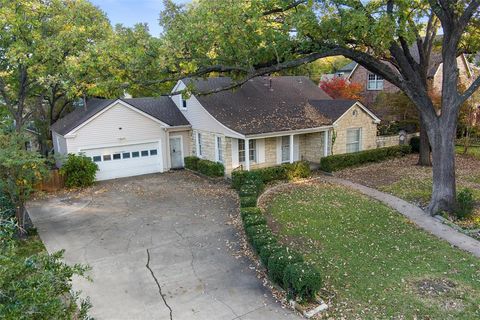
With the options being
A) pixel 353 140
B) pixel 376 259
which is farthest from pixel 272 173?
pixel 376 259

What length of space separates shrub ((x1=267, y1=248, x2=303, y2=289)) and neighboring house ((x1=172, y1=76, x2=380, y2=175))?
9.83m

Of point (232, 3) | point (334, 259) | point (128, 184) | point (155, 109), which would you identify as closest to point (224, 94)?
point (155, 109)

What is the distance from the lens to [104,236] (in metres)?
12.1

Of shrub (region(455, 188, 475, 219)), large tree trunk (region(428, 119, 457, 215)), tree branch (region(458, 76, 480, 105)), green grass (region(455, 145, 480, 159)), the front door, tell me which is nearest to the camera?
tree branch (region(458, 76, 480, 105))

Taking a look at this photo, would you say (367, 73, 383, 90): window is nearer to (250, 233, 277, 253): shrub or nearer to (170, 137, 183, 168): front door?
(170, 137, 183, 168): front door

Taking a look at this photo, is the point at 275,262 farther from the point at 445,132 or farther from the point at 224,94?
the point at 224,94

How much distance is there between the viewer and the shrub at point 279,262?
8305 mm

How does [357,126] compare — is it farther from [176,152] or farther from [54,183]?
[54,183]

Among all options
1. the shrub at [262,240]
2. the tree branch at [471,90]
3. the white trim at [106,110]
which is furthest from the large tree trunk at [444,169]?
the white trim at [106,110]

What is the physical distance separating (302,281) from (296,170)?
1150 centimetres

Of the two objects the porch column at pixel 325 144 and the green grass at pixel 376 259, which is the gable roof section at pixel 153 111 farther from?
the green grass at pixel 376 259

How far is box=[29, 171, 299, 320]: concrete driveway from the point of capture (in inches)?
316

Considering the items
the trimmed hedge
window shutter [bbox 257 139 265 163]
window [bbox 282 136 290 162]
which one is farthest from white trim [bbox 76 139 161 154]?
the trimmed hedge

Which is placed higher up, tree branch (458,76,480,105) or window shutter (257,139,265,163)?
tree branch (458,76,480,105)
